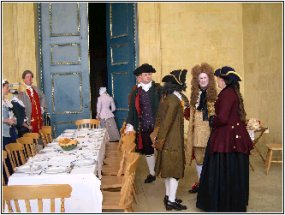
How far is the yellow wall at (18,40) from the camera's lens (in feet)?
25.8

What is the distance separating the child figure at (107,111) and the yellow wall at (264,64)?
10.0ft

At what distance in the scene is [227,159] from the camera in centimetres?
375

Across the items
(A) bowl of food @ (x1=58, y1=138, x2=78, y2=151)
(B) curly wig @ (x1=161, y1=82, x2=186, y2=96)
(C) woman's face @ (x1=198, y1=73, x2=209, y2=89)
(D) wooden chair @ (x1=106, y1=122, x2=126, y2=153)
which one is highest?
(C) woman's face @ (x1=198, y1=73, x2=209, y2=89)

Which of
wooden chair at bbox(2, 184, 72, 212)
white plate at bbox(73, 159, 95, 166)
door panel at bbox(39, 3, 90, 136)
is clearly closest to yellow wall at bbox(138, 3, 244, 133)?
door panel at bbox(39, 3, 90, 136)

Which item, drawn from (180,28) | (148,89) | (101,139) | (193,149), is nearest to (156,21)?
(180,28)

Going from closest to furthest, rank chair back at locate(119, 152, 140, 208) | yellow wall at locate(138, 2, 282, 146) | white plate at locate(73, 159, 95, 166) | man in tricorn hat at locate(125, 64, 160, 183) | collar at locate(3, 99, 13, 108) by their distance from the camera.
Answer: chair back at locate(119, 152, 140, 208) < white plate at locate(73, 159, 95, 166) < collar at locate(3, 99, 13, 108) < man in tricorn hat at locate(125, 64, 160, 183) < yellow wall at locate(138, 2, 282, 146)

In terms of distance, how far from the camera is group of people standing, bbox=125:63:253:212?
12.1ft

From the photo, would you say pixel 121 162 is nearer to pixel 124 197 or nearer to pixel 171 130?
pixel 171 130

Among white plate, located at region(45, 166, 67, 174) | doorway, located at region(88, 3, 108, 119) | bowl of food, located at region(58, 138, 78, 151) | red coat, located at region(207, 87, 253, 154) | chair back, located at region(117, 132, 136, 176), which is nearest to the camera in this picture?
white plate, located at region(45, 166, 67, 174)

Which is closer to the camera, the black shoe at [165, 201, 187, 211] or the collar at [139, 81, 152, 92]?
the black shoe at [165, 201, 187, 211]

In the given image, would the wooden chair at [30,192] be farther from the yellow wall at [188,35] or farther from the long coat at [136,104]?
the yellow wall at [188,35]

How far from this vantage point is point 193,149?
14.3ft

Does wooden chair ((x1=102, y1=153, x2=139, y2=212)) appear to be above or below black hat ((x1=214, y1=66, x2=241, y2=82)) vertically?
below

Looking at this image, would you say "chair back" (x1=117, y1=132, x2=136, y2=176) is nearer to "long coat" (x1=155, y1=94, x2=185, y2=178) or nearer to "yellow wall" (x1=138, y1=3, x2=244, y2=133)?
"long coat" (x1=155, y1=94, x2=185, y2=178)
